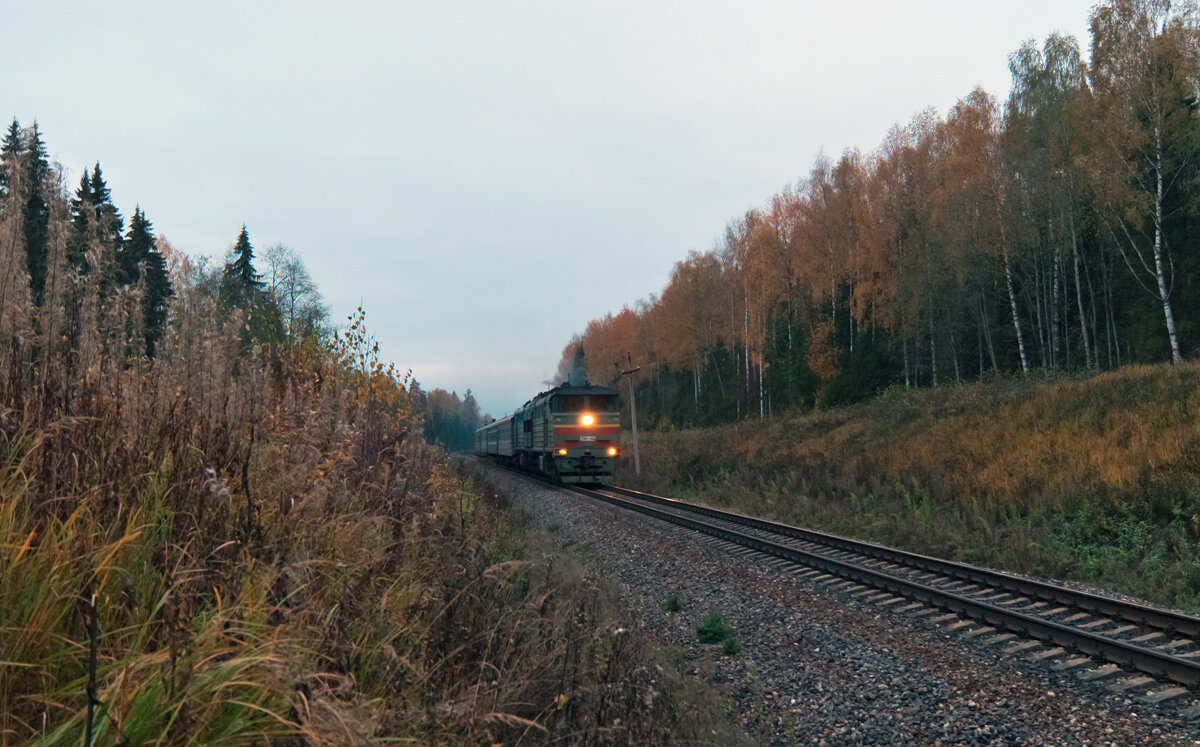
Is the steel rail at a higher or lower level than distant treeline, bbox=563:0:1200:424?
lower

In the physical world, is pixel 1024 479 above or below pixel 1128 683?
above

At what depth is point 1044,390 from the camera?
16.1 metres

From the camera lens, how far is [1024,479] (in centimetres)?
1166

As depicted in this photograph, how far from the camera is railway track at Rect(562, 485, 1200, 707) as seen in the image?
4.92 meters

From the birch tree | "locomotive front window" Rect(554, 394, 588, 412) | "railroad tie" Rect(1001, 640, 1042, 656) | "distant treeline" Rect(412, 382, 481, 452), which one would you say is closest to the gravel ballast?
"railroad tie" Rect(1001, 640, 1042, 656)

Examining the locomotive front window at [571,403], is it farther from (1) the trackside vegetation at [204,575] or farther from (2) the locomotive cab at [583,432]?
(1) the trackside vegetation at [204,575]

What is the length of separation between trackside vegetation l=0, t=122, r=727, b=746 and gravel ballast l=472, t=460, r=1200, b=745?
1.07 m

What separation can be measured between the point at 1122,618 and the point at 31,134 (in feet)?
26.9

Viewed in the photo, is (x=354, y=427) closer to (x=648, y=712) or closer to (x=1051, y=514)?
(x=648, y=712)

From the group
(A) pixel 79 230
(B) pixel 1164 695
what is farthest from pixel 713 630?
(A) pixel 79 230

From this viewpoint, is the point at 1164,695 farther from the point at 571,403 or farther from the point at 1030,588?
the point at 571,403

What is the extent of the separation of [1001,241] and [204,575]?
92.7ft

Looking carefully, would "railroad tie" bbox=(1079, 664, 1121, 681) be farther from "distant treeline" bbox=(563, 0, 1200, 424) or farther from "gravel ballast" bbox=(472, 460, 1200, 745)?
"distant treeline" bbox=(563, 0, 1200, 424)

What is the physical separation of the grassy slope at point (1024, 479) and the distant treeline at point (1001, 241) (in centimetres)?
661
